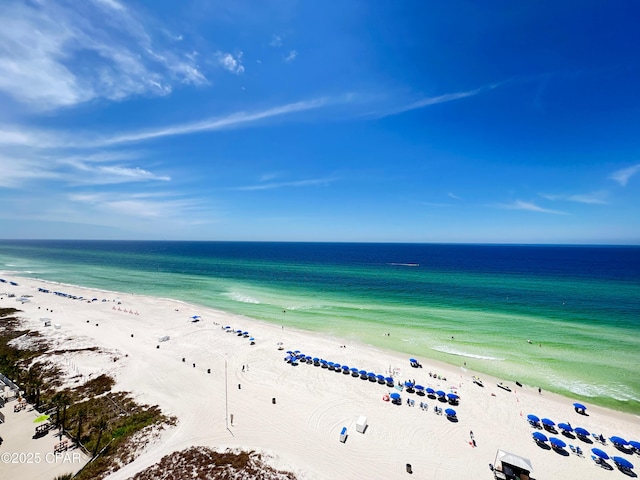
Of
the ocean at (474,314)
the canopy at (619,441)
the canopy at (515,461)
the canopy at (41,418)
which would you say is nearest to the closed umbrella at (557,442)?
the canopy at (619,441)

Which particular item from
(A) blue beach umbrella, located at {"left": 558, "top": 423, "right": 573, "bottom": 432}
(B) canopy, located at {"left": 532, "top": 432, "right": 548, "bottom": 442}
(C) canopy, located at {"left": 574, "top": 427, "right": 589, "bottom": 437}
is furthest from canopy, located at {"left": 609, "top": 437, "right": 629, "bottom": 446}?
(B) canopy, located at {"left": 532, "top": 432, "right": 548, "bottom": 442}

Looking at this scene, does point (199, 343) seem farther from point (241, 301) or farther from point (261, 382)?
point (241, 301)

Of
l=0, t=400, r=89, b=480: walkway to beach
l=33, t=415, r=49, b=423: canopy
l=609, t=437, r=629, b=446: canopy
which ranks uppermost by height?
l=33, t=415, r=49, b=423: canopy


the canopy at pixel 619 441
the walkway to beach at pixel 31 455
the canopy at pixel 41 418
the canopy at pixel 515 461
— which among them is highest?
the canopy at pixel 515 461

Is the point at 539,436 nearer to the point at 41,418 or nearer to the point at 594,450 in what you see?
the point at 594,450

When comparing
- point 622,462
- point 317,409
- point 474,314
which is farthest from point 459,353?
point 317,409

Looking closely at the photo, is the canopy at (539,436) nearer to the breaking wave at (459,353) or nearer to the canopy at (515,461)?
the canopy at (515,461)

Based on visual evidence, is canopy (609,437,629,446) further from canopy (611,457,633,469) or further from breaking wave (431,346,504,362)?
breaking wave (431,346,504,362)
